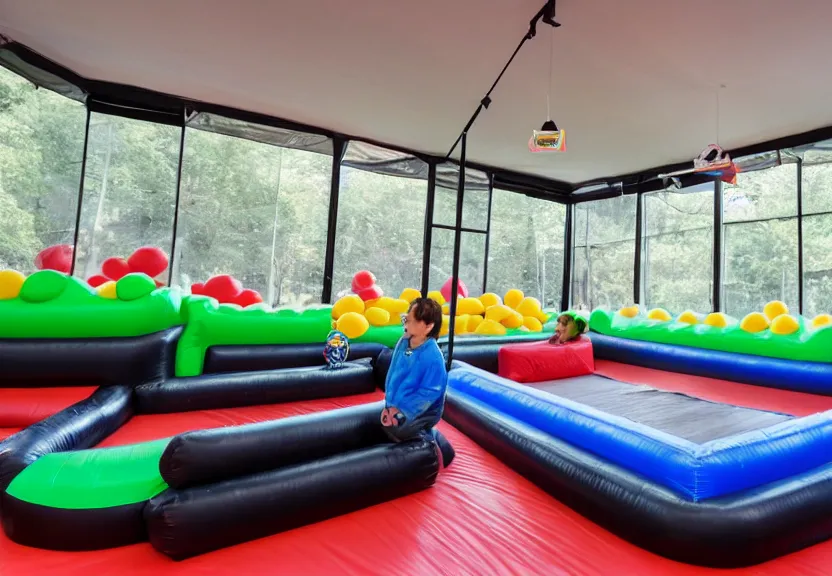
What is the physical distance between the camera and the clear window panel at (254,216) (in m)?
3.88

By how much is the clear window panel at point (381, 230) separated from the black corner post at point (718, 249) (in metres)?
3.23

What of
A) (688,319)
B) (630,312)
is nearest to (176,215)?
(630,312)

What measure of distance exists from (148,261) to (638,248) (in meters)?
5.36

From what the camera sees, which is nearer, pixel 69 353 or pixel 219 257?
pixel 69 353

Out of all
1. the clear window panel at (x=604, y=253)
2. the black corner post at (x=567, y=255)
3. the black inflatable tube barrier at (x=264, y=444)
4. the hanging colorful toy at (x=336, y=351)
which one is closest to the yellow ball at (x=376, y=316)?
the hanging colorful toy at (x=336, y=351)

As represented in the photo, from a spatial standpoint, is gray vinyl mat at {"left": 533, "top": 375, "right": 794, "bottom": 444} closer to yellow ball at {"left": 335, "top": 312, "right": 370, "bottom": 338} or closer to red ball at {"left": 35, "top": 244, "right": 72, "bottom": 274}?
yellow ball at {"left": 335, "top": 312, "right": 370, "bottom": 338}

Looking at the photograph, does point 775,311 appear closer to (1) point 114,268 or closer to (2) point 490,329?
(2) point 490,329

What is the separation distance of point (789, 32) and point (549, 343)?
253 centimetres

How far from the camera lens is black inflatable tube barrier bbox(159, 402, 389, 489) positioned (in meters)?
1.36

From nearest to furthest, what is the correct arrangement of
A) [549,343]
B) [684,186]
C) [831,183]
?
1. [549,343]
2. [831,183]
3. [684,186]

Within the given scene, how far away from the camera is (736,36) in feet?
8.56

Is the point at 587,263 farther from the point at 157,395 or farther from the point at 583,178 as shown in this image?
the point at 157,395

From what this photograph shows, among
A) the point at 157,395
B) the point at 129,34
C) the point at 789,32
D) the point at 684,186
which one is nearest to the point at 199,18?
the point at 129,34

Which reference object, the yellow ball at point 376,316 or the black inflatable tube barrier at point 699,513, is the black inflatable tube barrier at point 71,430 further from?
the black inflatable tube barrier at point 699,513
